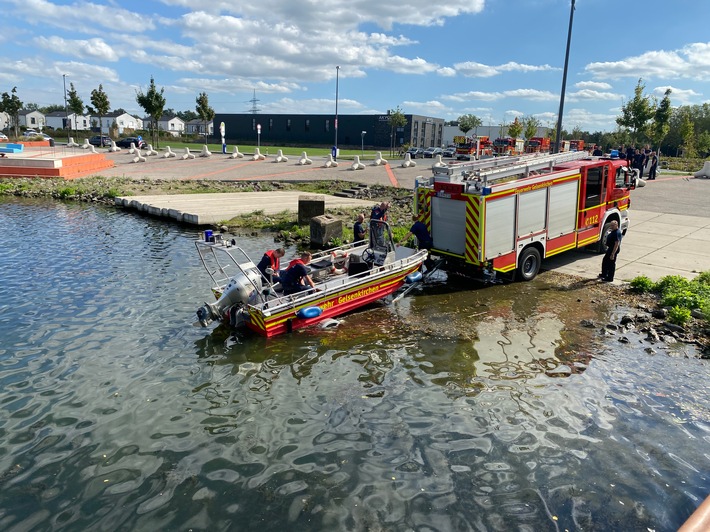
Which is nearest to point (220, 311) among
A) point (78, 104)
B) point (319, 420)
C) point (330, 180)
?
point (319, 420)

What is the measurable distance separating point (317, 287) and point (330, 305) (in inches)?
23.0

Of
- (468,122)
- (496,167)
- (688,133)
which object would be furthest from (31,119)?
(496,167)

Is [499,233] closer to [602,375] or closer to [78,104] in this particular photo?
[602,375]

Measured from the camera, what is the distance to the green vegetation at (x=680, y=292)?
11125 millimetres

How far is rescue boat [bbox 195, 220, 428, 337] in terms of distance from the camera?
10.3 metres

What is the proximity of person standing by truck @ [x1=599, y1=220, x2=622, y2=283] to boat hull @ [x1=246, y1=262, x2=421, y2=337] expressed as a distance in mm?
5064

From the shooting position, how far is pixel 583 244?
15.4 metres

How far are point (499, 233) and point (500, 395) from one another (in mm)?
5524

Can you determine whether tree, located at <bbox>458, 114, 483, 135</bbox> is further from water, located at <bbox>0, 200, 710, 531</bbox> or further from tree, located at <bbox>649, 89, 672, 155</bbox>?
water, located at <bbox>0, 200, 710, 531</bbox>

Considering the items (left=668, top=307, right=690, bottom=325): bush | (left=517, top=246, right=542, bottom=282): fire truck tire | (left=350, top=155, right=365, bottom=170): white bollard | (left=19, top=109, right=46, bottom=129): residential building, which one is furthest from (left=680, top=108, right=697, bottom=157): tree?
(left=19, top=109, right=46, bottom=129): residential building

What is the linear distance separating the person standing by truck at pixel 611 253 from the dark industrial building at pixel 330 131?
6570 centimetres

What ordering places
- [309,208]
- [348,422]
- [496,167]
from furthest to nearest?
[309,208] → [496,167] → [348,422]

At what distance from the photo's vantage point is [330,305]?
1125 cm

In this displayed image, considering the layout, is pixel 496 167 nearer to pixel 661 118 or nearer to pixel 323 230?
pixel 323 230
